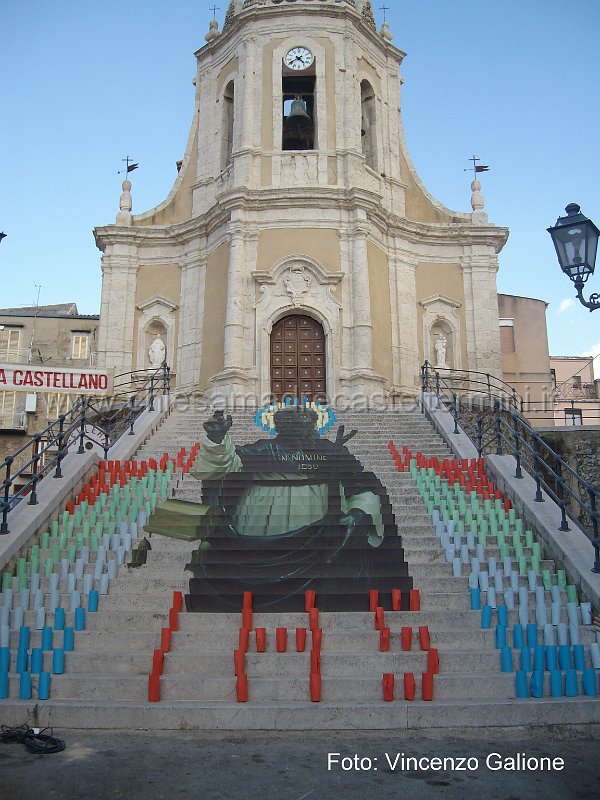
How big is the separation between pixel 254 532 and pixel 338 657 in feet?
9.68

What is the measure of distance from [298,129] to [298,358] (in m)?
8.25

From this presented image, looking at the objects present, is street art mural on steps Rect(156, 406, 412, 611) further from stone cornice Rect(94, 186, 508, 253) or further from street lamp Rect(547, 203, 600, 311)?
stone cornice Rect(94, 186, 508, 253)

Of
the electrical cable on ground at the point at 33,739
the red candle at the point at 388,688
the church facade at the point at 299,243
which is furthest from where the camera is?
the church facade at the point at 299,243

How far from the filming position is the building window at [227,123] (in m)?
24.5

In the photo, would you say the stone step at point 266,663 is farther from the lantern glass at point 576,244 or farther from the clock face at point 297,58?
the clock face at point 297,58

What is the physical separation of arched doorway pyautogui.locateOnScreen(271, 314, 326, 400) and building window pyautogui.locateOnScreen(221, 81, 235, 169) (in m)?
6.58

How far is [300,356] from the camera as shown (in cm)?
2169

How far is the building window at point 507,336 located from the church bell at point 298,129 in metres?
9.27

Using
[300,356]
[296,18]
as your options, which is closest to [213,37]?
[296,18]

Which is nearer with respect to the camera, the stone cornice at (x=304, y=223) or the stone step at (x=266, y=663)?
the stone step at (x=266, y=663)

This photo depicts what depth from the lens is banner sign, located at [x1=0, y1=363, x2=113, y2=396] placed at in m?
15.0

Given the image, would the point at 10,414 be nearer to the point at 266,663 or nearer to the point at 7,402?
the point at 7,402

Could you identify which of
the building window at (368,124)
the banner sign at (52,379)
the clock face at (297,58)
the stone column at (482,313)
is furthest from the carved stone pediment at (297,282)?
the banner sign at (52,379)

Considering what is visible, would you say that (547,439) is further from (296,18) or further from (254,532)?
(296,18)
